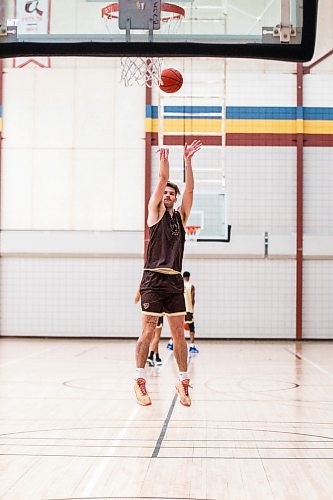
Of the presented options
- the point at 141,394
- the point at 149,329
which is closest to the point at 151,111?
the point at 149,329

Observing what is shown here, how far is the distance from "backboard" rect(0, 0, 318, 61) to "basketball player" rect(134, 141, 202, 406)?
40.6 inches

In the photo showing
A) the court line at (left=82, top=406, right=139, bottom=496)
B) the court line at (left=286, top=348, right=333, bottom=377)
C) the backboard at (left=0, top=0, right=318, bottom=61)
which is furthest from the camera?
the court line at (left=286, top=348, right=333, bottom=377)

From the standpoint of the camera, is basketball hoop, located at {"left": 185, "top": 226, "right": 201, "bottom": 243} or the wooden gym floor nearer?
the wooden gym floor

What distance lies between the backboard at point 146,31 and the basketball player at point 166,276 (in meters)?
1.03

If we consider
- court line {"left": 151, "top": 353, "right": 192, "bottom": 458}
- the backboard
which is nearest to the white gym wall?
court line {"left": 151, "top": 353, "right": 192, "bottom": 458}

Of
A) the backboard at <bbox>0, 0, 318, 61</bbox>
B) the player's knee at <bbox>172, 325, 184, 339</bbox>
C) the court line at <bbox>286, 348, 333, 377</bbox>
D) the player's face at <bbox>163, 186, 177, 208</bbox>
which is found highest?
the backboard at <bbox>0, 0, 318, 61</bbox>

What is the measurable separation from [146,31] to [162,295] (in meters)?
2.34

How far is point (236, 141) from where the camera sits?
61.4ft

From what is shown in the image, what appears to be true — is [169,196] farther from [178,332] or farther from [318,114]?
[318,114]

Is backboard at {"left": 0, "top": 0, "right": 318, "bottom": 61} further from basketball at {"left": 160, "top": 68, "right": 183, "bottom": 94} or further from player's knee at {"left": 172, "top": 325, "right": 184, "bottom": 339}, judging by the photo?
basketball at {"left": 160, "top": 68, "right": 183, "bottom": 94}

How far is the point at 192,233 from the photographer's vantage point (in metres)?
17.9

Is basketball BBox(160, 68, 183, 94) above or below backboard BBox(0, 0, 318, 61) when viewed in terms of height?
above

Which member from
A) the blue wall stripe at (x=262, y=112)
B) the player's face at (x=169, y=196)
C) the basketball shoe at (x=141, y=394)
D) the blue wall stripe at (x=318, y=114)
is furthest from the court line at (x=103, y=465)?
the blue wall stripe at (x=318, y=114)

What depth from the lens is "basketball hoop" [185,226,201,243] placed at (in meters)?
17.8
